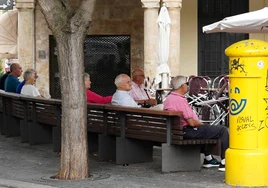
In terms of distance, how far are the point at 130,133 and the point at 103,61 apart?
15.4 meters

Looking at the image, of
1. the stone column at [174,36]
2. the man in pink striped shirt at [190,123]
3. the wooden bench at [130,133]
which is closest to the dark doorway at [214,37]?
the stone column at [174,36]

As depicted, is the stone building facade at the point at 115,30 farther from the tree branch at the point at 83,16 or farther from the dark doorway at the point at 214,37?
the tree branch at the point at 83,16

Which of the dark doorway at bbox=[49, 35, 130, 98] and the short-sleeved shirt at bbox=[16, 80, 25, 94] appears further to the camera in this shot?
the dark doorway at bbox=[49, 35, 130, 98]

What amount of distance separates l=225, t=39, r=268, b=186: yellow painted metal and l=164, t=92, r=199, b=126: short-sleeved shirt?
122 centimetres

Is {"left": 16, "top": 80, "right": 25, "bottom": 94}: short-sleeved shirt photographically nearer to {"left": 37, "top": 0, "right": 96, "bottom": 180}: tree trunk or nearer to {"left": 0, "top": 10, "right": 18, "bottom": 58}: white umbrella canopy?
{"left": 37, "top": 0, "right": 96, "bottom": 180}: tree trunk

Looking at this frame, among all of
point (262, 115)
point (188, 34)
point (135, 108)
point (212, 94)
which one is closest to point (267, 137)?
point (262, 115)

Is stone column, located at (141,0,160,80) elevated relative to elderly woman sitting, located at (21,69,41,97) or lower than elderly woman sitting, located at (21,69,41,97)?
elevated

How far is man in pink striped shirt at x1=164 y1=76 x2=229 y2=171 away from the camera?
11352 millimetres

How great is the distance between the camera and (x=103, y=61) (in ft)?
90.5

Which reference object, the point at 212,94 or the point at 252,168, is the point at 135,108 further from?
the point at 212,94

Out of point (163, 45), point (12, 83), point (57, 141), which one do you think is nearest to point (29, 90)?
point (12, 83)

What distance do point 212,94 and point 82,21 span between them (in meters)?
8.51

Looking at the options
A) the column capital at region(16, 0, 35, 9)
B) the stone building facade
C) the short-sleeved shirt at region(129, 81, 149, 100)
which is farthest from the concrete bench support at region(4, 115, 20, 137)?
the column capital at region(16, 0, 35, 9)

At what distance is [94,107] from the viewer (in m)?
13.0
